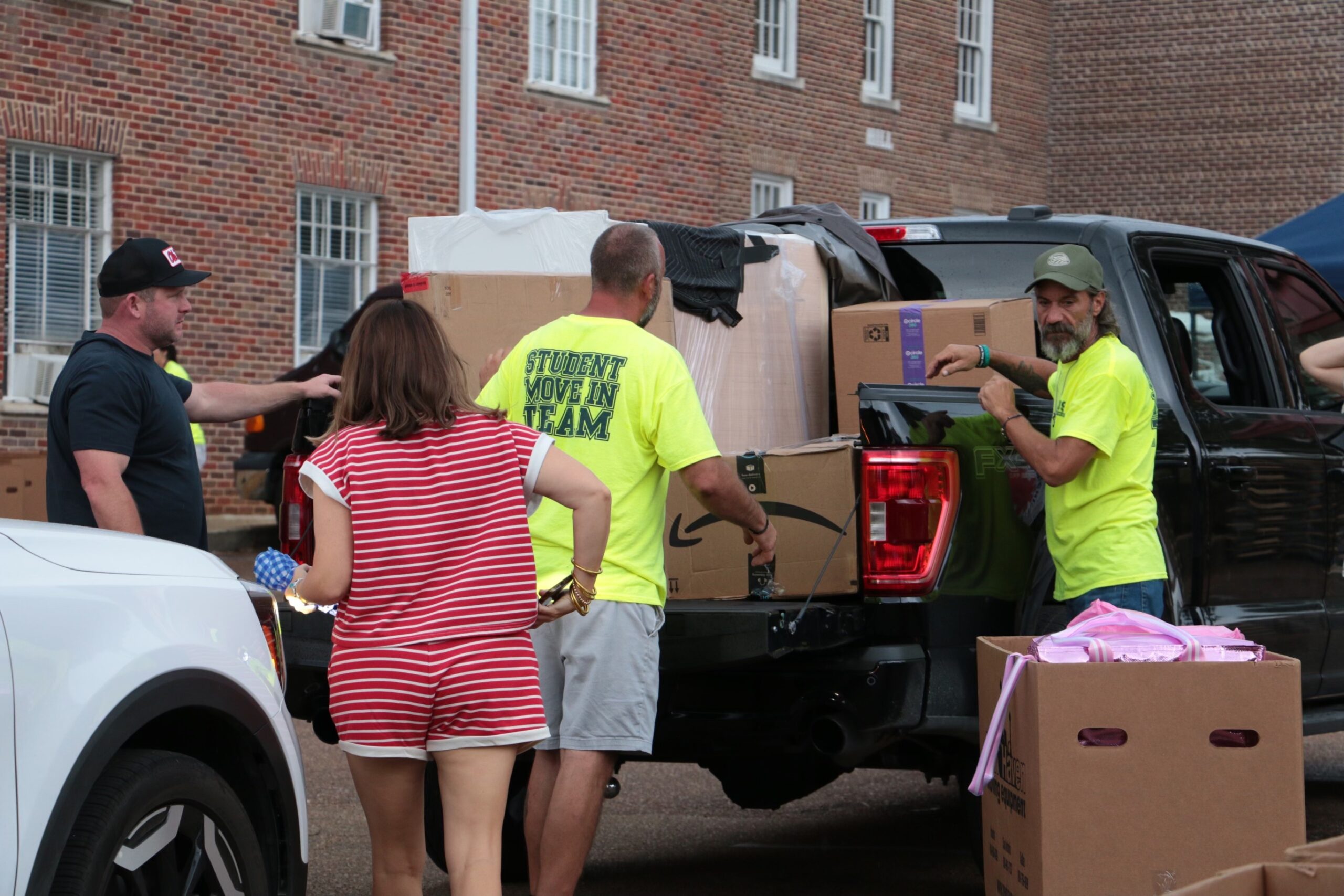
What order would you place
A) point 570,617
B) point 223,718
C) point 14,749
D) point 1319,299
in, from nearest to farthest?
point 14,749 < point 223,718 < point 570,617 < point 1319,299

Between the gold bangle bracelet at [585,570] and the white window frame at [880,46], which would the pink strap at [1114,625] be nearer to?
the gold bangle bracelet at [585,570]

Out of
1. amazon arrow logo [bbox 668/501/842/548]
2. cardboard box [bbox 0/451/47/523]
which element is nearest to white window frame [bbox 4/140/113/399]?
cardboard box [bbox 0/451/47/523]

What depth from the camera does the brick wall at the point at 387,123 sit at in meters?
15.5

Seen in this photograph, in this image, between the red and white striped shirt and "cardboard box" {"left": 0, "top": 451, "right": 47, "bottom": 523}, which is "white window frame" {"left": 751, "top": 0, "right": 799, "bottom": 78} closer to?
"cardboard box" {"left": 0, "top": 451, "right": 47, "bottom": 523}

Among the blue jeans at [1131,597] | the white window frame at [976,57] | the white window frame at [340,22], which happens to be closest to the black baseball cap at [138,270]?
the blue jeans at [1131,597]

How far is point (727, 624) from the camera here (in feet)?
15.2

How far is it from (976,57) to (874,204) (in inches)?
141

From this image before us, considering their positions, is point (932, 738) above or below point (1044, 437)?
below

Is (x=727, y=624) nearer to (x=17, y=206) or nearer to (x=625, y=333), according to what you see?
(x=625, y=333)

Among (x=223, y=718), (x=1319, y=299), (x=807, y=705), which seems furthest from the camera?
(x=1319, y=299)

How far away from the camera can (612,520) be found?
4.38 m

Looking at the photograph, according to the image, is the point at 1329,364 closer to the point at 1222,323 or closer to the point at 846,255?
the point at 1222,323

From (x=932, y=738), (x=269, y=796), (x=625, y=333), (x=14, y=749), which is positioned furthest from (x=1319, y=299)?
(x=14, y=749)

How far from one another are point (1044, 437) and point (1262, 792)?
140 centimetres
